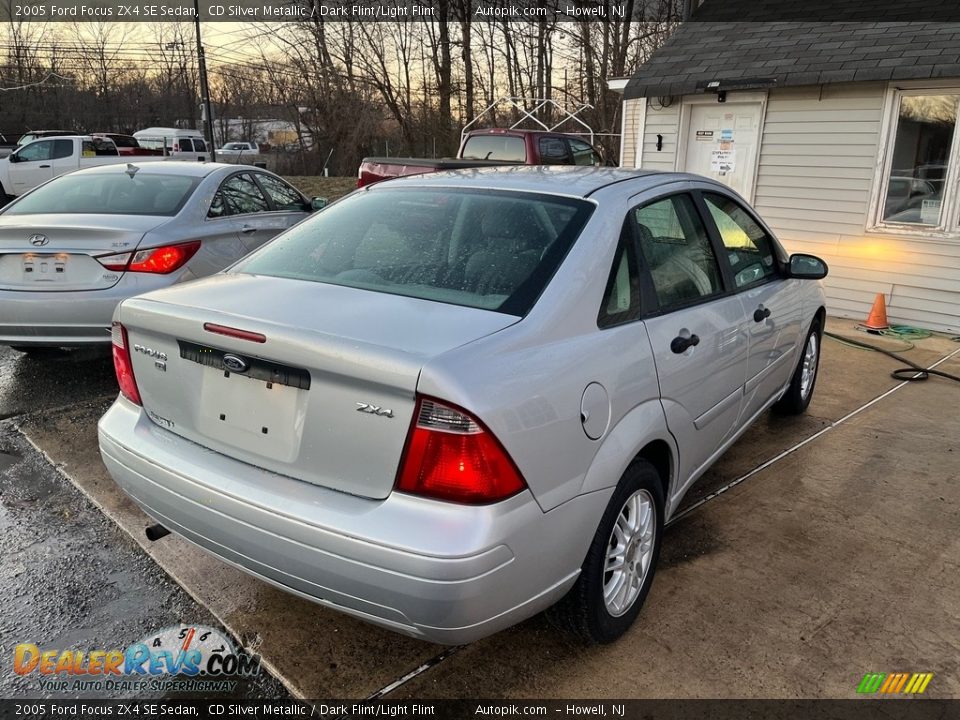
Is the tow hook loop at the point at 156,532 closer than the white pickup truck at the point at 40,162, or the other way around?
the tow hook loop at the point at 156,532

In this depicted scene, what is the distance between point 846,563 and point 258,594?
8.26 feet

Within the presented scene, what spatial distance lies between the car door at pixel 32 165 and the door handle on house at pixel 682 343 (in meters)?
19.5

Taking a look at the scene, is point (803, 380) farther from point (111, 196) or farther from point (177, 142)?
point (177, 142)

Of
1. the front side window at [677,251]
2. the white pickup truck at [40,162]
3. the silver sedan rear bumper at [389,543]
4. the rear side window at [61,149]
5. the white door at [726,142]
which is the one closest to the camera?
the silver sedan rear bumper at [389,543]

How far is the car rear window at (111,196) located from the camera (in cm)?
541

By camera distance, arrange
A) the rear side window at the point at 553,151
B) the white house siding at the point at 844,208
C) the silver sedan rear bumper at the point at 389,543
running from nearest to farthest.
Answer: the silver sedan rear bumper at the point at 389,543
the white house siding at the point at 844,208
the rear side window at the point at 553,151

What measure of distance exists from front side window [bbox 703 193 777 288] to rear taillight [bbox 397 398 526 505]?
2.05 m

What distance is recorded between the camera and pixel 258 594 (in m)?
2.89

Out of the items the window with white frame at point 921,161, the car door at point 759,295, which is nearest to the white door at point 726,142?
the window with white frame at point 921,161

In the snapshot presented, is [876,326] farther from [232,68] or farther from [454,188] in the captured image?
[232,68]

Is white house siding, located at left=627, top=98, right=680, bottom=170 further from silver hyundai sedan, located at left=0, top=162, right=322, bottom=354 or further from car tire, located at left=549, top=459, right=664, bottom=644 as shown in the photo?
car tire, located at left=549, top=459, right=664, bottom=644

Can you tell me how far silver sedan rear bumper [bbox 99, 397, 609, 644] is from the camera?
192 cm

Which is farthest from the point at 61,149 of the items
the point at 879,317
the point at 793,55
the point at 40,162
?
the point at 879,317

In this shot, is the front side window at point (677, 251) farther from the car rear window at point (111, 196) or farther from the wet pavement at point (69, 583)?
the car rear window at point (111, 196)
